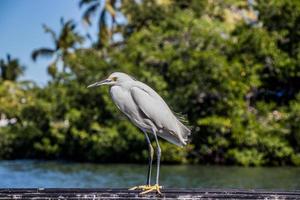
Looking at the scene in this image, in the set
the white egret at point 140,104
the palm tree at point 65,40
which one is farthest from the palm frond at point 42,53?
the white egret at point 140,104

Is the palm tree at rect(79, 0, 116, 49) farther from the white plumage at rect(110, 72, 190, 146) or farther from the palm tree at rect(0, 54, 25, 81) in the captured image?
the white plumage at rect(110, 72, 190, 146)

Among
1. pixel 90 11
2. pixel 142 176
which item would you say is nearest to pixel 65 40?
pixel 90 11

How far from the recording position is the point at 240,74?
2681 centimetres

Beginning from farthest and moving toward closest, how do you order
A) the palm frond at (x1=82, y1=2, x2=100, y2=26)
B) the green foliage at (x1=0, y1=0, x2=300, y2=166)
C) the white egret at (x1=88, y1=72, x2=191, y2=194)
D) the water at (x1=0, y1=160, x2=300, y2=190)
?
the palm frond at (x1=82, y1=2, x2=100, y2=26) → the green foliage at (x1=0, y1=0, x2=300, y2=166) → the water at (x1=0, y1=160, x2=300, y2=190) → the white egret at (x1=88, y1=72, x2=191, y2=194)

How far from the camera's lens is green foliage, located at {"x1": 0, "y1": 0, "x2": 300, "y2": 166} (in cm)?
2650

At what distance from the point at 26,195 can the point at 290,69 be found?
21.3m

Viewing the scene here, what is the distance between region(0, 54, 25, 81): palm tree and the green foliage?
46.2ft

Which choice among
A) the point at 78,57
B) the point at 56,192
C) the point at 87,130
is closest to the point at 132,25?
the point at 78,57

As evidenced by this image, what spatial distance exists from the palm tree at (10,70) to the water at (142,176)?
19.4 metres

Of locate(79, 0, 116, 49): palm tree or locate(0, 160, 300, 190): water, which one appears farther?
locate(79, 0, 116, 49): palm tree

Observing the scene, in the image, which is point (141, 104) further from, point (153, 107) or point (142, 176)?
point (142, 176)


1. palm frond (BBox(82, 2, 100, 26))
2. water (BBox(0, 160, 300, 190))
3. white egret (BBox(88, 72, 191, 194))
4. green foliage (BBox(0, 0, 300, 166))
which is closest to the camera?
white egret (BBox(88, 72, 191, 194))

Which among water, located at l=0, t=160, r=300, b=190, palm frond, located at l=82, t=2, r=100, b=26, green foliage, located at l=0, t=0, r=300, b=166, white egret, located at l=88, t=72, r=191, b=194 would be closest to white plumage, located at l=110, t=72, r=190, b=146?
white egret, located at l=88, t=72, r=191, b=194

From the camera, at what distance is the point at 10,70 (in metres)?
Answer: 45.8
